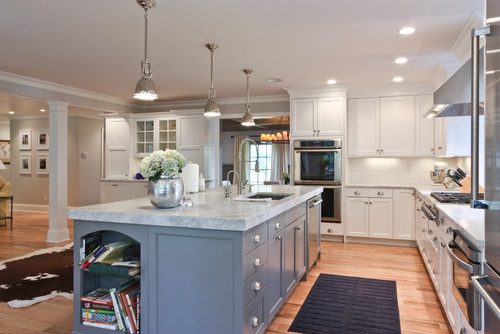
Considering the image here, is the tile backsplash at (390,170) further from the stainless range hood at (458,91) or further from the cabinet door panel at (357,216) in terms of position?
the stainless range hood at (458,91)

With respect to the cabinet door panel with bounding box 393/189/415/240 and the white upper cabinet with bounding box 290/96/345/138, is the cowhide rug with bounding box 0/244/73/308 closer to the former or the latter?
the white upper cabinet with bounding box 290/96/345/138

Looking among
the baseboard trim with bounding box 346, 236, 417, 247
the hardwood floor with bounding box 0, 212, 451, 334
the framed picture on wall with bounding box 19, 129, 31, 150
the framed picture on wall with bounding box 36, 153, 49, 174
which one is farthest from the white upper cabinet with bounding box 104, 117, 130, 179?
the baseboard trim with bounding box 346, 236, 417, 247

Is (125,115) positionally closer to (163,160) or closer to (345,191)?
(345,191)

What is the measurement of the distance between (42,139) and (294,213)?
7.95 metres

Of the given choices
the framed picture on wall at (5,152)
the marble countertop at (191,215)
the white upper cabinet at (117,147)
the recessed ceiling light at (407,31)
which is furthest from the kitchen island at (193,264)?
the framed picture on wall at (5,152)

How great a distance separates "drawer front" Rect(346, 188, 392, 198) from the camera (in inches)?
216

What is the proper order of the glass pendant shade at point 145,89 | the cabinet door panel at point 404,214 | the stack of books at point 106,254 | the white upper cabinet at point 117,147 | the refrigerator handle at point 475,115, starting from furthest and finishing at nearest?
the white upper cabinet at point 117,147, the cabinet door panel at point 404,214, the glass pendant shade at point 145,89, the stack of books at point 106,254, the refrigerator handle at point 475,115

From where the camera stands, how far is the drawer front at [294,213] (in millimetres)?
3115

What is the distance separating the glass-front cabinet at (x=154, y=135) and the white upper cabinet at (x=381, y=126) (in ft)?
10.4

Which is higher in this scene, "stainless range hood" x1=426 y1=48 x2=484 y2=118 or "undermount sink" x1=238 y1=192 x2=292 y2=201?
"stainless range hood" x1=426 y1=48 x2=484 y2=118

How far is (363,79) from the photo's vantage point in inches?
206

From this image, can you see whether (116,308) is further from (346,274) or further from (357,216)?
(357,216)

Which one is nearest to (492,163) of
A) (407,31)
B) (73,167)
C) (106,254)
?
(106,254)

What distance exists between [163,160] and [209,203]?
57 centimetres
